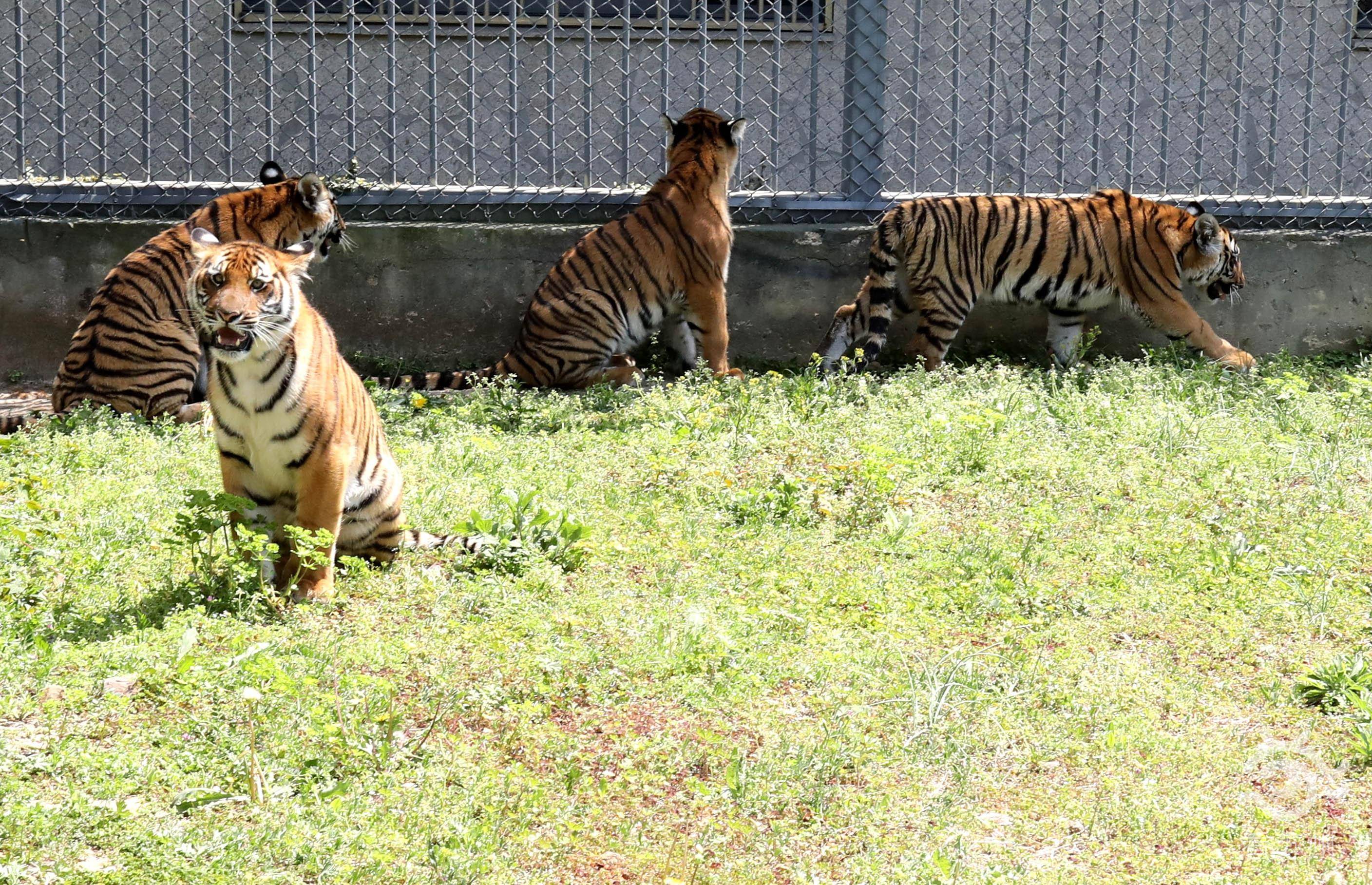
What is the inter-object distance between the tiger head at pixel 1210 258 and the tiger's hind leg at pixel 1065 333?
0.68m

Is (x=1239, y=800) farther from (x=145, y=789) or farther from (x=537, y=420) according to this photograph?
(x=537, y=420)

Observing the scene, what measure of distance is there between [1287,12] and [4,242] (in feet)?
30.9

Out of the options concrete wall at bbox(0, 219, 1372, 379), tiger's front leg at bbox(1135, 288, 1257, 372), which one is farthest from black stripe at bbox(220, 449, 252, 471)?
tiger's front leg at bbox(1135, 288, 1257, 372)

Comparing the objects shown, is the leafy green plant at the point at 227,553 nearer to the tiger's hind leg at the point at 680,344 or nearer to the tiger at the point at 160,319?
the tiger at the point at 160,319

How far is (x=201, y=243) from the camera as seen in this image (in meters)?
4.25

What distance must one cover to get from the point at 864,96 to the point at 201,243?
5.15m

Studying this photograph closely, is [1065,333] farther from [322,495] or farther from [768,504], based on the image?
[322,495]

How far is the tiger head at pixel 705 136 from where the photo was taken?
8.07 meters

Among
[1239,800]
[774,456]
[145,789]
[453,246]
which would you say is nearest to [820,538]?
[774,456]

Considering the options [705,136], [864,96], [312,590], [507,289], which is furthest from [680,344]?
[312,590]

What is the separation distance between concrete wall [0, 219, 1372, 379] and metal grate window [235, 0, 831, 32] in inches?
57.2

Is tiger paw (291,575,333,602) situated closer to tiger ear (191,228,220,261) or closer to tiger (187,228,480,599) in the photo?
tiger (187,228,480,599)

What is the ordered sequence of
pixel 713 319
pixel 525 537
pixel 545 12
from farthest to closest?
pixel 545 12 → pixel 713 319 → pixel 525 537

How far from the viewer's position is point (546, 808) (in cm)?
305
